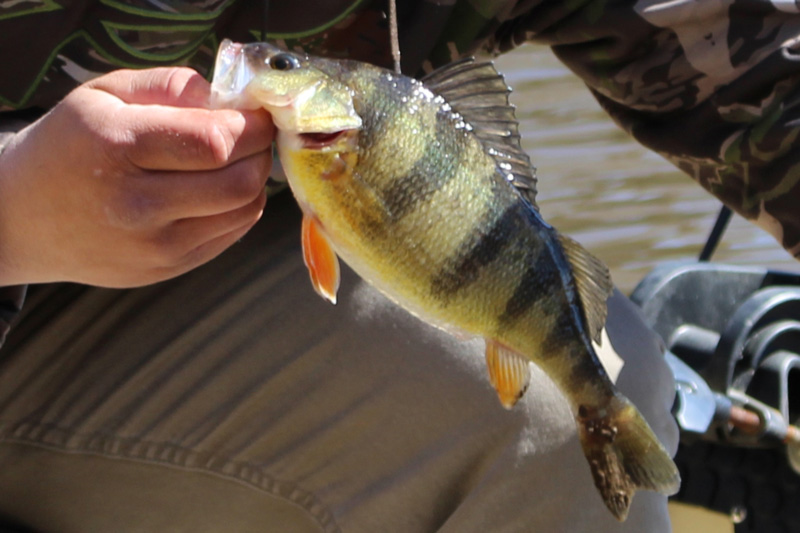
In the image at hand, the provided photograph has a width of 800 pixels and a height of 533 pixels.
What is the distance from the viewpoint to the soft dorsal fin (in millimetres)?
1043

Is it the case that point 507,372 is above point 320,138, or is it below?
below

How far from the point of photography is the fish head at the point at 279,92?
925 millimetres

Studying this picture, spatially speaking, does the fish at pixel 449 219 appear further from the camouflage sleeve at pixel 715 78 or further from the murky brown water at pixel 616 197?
the murky brown water at pixel 616 197

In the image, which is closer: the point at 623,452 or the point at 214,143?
the point at 214,143

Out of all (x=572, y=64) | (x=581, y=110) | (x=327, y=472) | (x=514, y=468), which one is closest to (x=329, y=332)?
(x=327, y=472)

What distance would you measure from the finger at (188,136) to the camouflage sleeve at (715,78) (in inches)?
30.3

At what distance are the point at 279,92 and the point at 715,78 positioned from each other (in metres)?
0.84

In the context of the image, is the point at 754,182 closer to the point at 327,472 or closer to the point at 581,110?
the point at 327,472

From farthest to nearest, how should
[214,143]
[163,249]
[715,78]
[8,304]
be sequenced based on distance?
1. [715,78]
2. [8,304]
3. [163,249]
4. [214,143]

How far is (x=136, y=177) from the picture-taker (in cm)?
95

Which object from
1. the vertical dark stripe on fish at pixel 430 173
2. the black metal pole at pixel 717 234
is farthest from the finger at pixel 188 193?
the black metal pole at pixel 717 234

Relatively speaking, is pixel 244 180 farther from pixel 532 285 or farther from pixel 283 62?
pixel 532 285

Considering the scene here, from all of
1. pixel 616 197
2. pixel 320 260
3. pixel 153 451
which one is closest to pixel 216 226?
pixel 320 260

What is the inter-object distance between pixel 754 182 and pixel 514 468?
1.99ft
